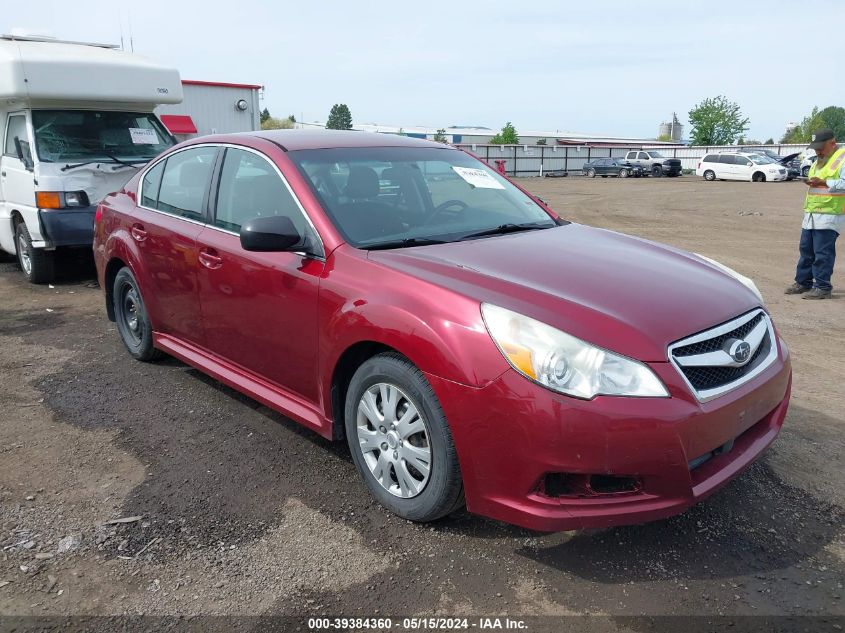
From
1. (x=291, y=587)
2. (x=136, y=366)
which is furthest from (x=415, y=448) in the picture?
(x=136, y=366)

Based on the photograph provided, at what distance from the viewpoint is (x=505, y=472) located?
2672 mm

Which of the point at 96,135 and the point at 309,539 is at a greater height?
the point at 96,135

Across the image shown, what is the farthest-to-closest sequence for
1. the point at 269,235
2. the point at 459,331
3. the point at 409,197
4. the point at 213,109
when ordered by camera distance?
1. the point at 213,109
2. the point at 409,197
3. the point at 269,235
4. the point at 459,331

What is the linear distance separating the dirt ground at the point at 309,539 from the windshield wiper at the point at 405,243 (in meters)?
1.18

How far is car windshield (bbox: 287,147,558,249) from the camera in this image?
3582mm

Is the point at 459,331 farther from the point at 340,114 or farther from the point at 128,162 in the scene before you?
the point at 340,114

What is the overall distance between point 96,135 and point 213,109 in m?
7.72

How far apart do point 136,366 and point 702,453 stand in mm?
4178

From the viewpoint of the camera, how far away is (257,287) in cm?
370

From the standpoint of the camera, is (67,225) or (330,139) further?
(67,225)

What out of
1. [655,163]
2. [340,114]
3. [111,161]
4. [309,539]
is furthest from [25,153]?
[340,114]

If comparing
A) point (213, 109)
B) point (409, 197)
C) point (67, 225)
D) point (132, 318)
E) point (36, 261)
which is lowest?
point (132, 318)

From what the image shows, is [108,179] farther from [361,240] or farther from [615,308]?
[615,308]

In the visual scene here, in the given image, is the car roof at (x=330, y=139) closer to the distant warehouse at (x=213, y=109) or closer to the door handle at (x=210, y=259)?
the door handle at (x=210, y=259)
